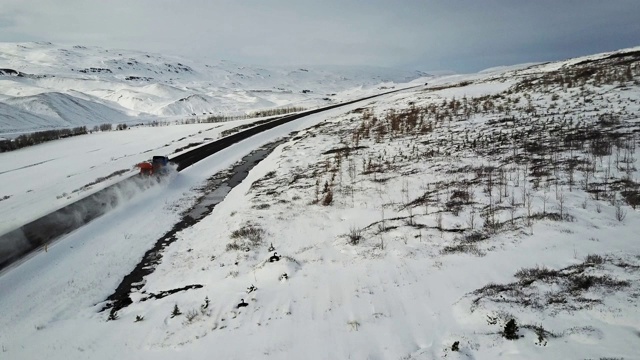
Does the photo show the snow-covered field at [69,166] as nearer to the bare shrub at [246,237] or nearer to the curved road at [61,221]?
the curved road at [61,221]

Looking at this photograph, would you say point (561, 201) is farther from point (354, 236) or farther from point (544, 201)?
point (354, 236)

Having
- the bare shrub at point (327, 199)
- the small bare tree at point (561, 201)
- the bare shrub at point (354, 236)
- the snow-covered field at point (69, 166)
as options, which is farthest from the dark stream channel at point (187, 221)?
the small bare tree at point (561, 201)

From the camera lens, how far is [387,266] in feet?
24.3

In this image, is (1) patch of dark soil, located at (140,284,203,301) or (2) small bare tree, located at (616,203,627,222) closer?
(2) small bare tree, located at (616,203,627,222)

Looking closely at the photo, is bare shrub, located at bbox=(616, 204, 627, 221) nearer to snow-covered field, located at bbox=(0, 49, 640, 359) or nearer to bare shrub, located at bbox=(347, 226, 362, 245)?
snow-covered field, located at bbox=(0, 49, 640, 359)

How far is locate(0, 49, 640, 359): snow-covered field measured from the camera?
512 centimetres

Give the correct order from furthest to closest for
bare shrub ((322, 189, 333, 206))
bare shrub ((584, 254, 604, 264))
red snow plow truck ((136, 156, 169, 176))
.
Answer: red snow plow truck ((136, 156, 169, 176)) < bare shrub ((322, 189, 333, 206)) < bare shrub ((584, 254, 604, 264))

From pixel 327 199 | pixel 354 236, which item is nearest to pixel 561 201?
pixel 354 236

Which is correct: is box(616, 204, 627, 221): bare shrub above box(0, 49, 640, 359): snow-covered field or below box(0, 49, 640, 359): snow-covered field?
above

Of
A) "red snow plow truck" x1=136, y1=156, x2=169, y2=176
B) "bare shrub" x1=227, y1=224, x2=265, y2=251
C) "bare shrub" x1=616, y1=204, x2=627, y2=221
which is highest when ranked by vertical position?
"red snow plow truck" x1=136, y1=156, x2=169, y2=176

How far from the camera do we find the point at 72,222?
1312 centimetres

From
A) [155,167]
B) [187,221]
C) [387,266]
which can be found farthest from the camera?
[155,167]

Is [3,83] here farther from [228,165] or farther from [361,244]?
[361,244]

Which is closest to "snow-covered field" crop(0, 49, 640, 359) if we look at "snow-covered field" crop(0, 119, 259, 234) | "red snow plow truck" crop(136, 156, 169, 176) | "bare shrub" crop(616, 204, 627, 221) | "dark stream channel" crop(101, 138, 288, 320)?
"bare shrub" crop(616, 204, 627, 221)
